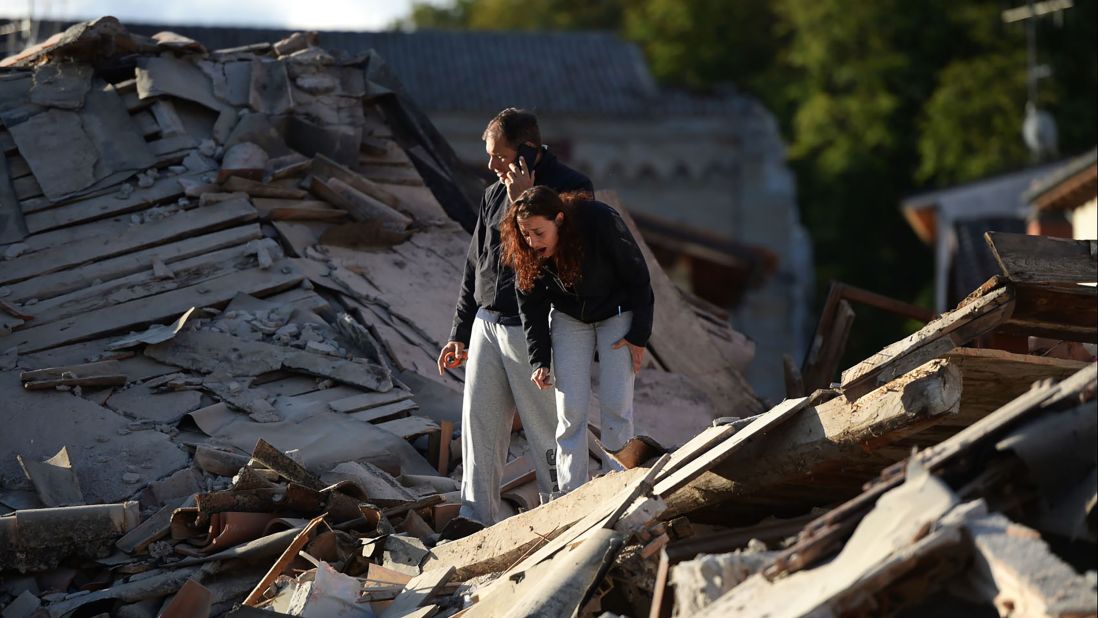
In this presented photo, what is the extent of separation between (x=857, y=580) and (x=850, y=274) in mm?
35054

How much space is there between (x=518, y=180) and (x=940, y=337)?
1991 millimetres

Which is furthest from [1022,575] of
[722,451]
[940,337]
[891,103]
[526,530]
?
[891,103]

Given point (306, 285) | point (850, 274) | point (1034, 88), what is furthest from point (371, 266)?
point (850, 274)

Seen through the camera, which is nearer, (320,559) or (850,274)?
(320,559)

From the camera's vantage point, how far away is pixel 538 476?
25.1ft

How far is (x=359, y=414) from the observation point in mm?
9125

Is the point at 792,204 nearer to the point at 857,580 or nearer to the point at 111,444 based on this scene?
the point at 111,444

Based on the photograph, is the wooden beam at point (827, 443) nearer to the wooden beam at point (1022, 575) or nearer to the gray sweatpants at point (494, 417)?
the gray sweatpants at point (494, 417)

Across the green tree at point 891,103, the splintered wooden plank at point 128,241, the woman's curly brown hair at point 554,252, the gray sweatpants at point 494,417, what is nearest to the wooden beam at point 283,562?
the gray sweatpants at point 494,417

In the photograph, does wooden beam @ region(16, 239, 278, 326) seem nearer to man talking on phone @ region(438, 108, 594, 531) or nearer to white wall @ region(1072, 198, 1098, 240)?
man talking on phone @ region(438, 108, 594, 531)

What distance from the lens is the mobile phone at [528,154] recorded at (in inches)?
284

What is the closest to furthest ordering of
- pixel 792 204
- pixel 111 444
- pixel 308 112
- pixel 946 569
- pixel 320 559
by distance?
pixel 946 569, pixel 320 559, pixel 111 444, pixel 308 112, pixel 792 204

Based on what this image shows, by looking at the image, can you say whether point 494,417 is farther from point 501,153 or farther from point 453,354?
point 501,153

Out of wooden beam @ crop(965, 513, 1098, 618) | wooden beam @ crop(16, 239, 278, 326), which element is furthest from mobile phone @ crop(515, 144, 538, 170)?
wooden beam @ crop(16, 239, 278, 326)
